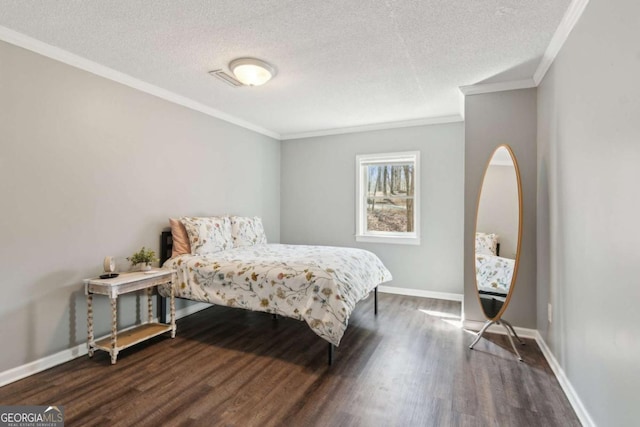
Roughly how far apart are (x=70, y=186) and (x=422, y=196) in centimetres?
401

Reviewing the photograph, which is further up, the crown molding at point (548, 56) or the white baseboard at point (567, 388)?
the crown molding at point (548, 56)

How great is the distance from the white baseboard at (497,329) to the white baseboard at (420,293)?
41.4 inches

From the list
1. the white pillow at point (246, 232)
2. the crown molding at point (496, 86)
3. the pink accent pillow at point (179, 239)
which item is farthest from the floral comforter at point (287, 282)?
the crown molding at point (496, 86)

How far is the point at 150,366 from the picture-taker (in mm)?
2514

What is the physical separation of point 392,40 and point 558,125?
1.40 metres

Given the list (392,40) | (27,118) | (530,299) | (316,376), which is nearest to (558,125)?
(392,40)

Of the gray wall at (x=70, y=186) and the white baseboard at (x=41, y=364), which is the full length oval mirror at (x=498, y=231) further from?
the white baseboard at (x=41, y=364)

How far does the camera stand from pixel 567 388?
6.92ft

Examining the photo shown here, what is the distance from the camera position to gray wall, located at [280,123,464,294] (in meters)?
4.37

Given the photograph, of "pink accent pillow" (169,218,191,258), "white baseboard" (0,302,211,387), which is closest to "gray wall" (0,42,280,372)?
"white baseboard" (0,302,211,387)

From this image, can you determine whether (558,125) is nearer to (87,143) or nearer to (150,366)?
(150,366)

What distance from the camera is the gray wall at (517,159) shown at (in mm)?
3027

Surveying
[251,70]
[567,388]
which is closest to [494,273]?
[567,388]

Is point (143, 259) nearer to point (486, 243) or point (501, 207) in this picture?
point (486, 243)
